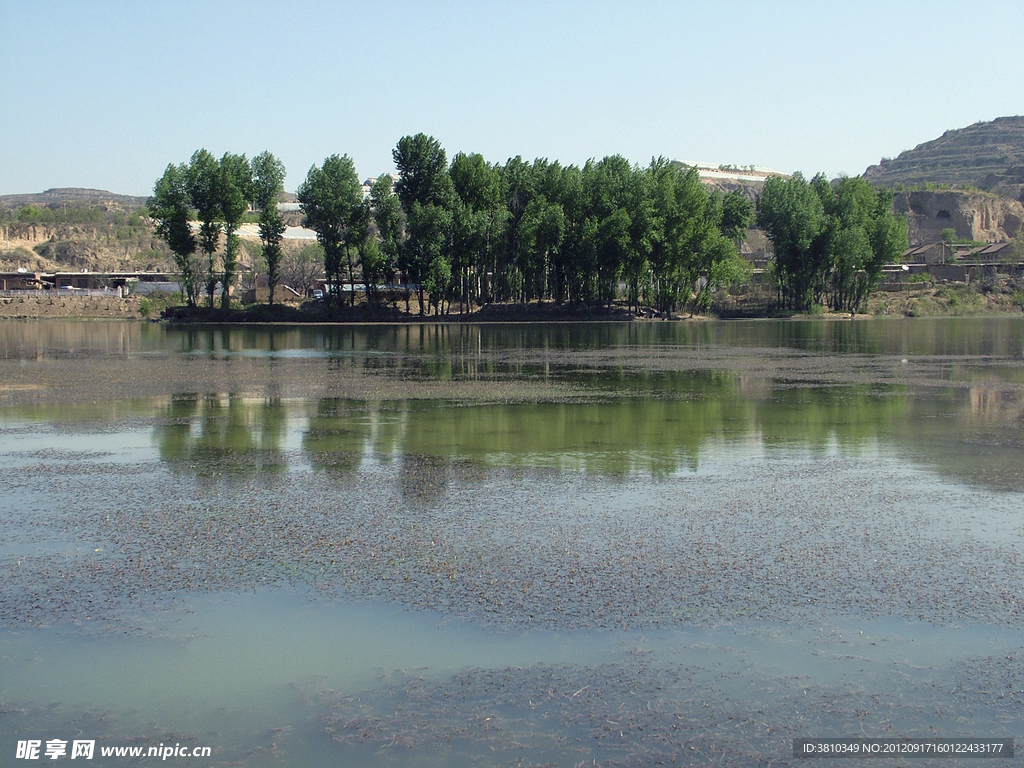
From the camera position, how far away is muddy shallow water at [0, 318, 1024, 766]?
6.29 m

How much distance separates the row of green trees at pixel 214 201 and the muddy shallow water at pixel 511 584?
63.6 m

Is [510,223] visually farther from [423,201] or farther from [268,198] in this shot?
[268,198]

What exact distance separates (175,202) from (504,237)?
2862cm

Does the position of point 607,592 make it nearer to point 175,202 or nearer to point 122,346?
point 122,346

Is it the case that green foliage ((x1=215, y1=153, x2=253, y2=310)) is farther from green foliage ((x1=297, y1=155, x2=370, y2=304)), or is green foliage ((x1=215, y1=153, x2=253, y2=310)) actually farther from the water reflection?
the water reflection

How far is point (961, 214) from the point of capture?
18075 cm

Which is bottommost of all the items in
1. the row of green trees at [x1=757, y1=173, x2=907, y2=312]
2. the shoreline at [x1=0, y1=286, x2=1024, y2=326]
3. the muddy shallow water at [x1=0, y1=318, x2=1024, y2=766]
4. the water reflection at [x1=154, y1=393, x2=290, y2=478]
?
the muddy shallow water at [x1=0, y1=318, x2=1024, y2=766]

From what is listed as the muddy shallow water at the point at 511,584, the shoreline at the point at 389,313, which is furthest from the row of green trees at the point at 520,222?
the muddy shallow water at the point at 511,584

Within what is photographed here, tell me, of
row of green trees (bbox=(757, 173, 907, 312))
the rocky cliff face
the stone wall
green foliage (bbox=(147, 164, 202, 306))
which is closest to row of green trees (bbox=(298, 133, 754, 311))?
row of green trees (bbox=(757, 173, 907, 312))

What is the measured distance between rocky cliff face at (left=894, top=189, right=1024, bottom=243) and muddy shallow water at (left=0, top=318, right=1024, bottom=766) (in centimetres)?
17986

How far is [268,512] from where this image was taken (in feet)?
37.6

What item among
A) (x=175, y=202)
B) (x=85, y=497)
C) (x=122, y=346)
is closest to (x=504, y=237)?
(x=175, y=202)

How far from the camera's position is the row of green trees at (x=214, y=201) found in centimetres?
7919

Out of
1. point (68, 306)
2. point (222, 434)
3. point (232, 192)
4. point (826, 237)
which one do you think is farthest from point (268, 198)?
point (222, 434)
